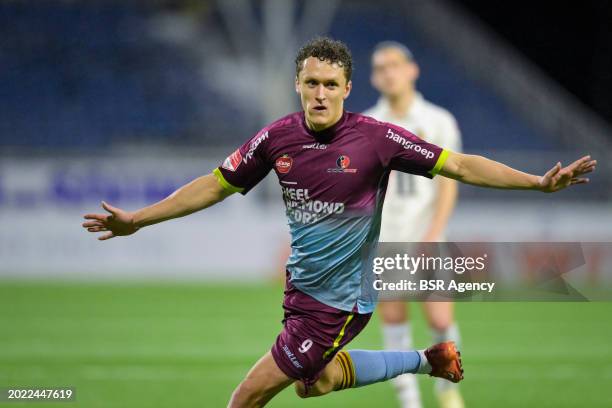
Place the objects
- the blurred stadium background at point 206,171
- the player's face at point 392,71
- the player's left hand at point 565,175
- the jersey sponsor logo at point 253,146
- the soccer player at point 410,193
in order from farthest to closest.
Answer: the blurred stadium background at point 206,171
the player's face at point 392,71
the soccer player at point 410,193
the jersey sponsor logo at point 253,146
the player's left hand at point 565,175

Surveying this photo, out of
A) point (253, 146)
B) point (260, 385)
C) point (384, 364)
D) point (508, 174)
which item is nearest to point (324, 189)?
point (253, 146)

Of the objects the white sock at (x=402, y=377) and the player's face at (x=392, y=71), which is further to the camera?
the player's face at (x=392, y=71)

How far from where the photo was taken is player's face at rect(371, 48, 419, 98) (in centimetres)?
758

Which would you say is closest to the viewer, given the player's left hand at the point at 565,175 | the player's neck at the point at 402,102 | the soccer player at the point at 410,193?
the player's left hand at the point at 565,175

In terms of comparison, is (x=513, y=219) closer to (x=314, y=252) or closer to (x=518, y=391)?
(x=518, y=391)

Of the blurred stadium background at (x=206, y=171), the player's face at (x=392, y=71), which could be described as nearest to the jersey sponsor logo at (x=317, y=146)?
the player's face at (x=392, y=71)

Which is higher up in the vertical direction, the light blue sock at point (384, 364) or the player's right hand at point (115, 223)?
the player's right hand at point (115, 223)

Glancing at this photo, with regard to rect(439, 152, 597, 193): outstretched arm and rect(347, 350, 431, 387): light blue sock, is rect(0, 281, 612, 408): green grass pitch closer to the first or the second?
rect(347, 350, 431, 387): light blue sock

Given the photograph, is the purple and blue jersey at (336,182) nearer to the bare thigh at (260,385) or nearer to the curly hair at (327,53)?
the curly hair at (327,53)

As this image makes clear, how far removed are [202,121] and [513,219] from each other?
894 centimetres

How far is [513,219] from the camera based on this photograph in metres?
17.9

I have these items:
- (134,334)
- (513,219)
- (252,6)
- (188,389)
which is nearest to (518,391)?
(188,389)

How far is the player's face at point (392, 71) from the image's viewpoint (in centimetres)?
758

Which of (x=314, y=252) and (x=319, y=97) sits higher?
(x=319, y=97)
